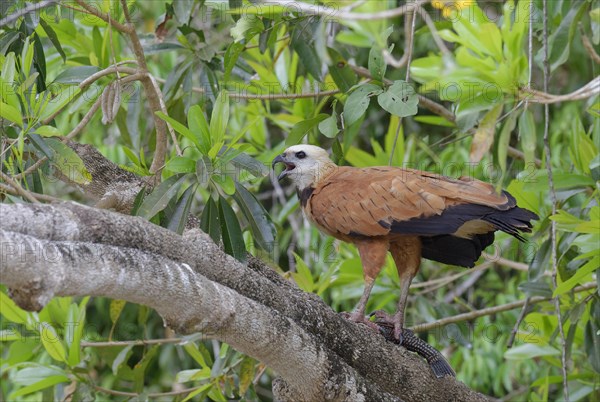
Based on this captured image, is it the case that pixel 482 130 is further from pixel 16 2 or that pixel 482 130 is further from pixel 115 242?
pixel 16 2

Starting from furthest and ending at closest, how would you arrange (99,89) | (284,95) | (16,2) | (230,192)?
(284,95) < (99,89) < (16,2) < (230,192)

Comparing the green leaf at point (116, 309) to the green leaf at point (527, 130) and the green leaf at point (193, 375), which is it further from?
the green leaf at point (527, 130)

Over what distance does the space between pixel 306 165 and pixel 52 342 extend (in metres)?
1.66

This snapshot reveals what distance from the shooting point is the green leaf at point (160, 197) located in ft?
11.6

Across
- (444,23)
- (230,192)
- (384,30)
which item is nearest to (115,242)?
(230,192)

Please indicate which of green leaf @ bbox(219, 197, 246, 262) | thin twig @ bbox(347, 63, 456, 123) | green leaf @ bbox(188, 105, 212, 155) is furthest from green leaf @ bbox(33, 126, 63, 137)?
thin twig @ bbox(347, 63, 456, 123)

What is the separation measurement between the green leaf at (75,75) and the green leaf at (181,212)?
47.3 inches

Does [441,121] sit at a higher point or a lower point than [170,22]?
lower

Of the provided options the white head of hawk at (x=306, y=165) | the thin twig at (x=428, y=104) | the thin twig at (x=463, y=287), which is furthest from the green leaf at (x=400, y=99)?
the thin twig at (x=463, y=287)

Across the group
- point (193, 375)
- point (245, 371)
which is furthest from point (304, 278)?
point (193, 375)

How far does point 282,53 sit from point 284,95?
0.88 m

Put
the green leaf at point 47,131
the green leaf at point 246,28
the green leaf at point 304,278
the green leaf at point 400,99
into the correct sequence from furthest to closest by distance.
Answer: the green leaf at point 304,278 < the green leaf at point 246,28 < the green leaf at point 400,99 < the green leaf at point 47,131

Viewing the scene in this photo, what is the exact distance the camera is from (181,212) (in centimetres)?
362

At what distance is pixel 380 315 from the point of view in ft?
13.7
